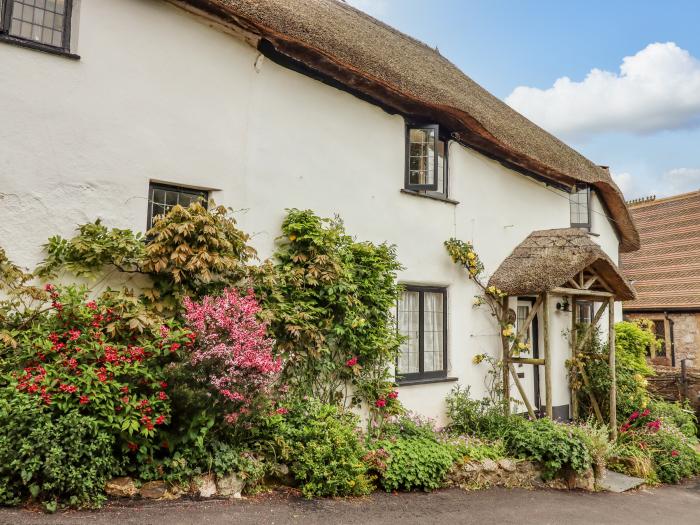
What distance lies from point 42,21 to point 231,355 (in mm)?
4167

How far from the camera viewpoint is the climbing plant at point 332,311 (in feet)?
21.1

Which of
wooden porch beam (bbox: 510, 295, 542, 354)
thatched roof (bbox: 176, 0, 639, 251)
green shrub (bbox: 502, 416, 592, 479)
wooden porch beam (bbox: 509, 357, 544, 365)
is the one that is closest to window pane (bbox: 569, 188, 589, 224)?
thatched roof (bbox: 176, 0, 639, 251)

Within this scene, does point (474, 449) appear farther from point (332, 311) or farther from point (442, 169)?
point (442, 169)

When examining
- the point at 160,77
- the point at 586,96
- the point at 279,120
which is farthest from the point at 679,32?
the point at 586,96

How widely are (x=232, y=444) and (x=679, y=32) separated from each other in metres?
14.0

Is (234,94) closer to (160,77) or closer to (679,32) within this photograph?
(160,77)

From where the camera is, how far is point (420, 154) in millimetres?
8797

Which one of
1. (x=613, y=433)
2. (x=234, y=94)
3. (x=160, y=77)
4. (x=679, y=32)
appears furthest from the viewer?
(x=679, y=32)

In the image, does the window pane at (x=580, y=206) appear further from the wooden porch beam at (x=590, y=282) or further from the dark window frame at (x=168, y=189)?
the dark window frame at (x=168, y=189)

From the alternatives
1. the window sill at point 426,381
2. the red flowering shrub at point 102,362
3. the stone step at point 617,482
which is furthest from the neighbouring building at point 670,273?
the red flowering shrub at point 102,362

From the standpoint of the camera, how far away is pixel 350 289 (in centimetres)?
680

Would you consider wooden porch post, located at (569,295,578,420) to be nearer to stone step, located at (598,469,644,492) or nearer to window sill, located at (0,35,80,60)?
stone step, located at (598,469,644,492)

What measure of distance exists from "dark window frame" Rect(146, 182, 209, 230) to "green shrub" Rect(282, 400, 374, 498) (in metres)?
2.79

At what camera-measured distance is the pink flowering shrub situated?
488cm
